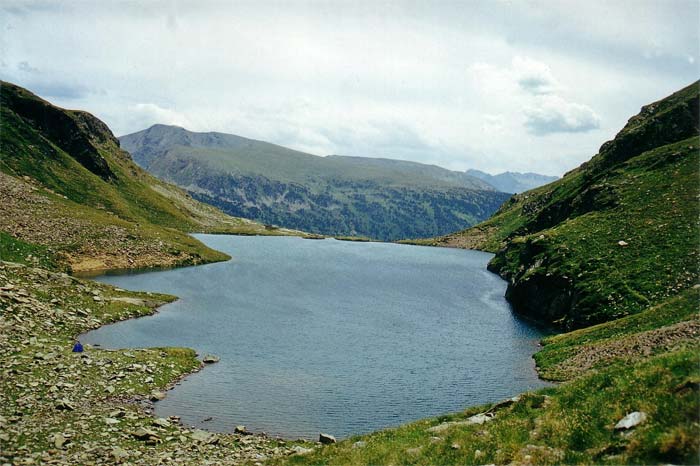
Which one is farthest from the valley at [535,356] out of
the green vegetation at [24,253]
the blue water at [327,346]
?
the blue water at [327,346]

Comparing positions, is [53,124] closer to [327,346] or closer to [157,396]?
[327,346]

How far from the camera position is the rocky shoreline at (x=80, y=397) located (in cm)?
2806

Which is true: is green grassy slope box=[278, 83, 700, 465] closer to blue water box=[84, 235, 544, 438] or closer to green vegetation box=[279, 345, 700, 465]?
green vegetation box=[279, 345, 700, 465]

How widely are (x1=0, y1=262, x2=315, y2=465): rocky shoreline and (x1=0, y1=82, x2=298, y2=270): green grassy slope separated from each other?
27.3 m

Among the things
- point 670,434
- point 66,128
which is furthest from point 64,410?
point 66,128

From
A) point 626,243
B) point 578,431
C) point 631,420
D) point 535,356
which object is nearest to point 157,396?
point 578,431

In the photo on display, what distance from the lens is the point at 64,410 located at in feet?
109

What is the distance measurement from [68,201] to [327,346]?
106 m

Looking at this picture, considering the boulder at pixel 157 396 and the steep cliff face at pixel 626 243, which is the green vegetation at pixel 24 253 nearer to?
the boulder at pixel 157 396

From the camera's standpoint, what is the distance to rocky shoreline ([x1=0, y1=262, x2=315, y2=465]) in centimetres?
2806

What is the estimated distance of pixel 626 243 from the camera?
75.9 m

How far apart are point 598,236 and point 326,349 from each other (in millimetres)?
54144

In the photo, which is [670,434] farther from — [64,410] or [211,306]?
[211,306]

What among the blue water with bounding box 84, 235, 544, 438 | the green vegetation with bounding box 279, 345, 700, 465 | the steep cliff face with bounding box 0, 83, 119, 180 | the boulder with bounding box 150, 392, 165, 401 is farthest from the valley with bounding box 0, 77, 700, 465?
the steep cliff face with bounding box 0, 83, 119, 180
